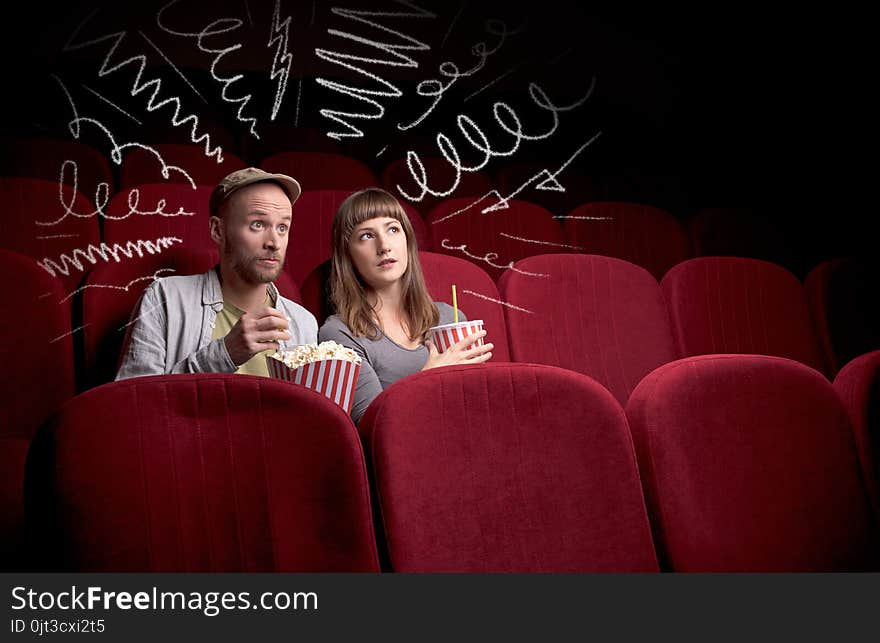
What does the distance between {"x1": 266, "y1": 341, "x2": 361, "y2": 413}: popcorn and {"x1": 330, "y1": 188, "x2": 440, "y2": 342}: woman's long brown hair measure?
12 centimetres

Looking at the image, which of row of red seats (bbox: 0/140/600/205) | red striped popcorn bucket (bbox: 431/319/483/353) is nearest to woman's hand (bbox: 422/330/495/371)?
Answer: red striped popcorn bucket (bbox: 431/319/483/353)

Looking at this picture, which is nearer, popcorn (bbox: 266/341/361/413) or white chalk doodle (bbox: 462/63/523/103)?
popcorn (bbox: 266/341/361/413)

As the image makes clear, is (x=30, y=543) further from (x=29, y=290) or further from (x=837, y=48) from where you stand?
(x=837, y=48)

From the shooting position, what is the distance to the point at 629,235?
812 millimetres

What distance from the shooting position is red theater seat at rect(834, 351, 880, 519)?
0.37m

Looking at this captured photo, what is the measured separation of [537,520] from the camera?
0.32 m

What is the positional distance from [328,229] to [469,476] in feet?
1.35

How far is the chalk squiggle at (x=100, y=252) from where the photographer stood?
1.84 feet

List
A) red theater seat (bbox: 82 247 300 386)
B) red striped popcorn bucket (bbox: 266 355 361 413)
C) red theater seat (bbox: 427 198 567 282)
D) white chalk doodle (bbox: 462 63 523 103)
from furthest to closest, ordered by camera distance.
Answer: white chalk doodle (bbox: 462 63 523 103), red theater seat (bbox: 427 198 567 282), red theater seat (bbox: 82 247 300 386), red striped popcorn bucket (bbox: 266 355 361 413)

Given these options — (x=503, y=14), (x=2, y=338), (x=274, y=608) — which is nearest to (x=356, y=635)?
(x=274, y=608)

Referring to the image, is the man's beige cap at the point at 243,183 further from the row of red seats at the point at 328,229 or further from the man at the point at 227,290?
the row of red seats at the point at 328,229

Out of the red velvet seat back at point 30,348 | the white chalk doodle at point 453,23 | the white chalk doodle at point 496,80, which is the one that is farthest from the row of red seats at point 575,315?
the white chalk doodle at point 496,80

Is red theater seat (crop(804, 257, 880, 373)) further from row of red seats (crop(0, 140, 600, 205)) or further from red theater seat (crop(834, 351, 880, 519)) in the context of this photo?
row of red seats (crop(0, 140, 600, 205))

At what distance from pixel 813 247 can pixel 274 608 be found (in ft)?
2.72
